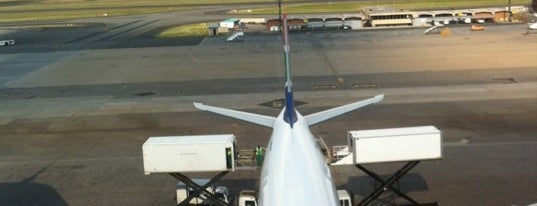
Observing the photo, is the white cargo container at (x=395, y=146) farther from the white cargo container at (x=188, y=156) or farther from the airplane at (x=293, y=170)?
the white cargo container at (x=188, y=156)

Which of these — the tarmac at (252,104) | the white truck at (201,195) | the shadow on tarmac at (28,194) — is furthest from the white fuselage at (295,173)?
the shadow on tarmac at (28,194)

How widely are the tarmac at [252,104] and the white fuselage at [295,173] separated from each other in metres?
6.85

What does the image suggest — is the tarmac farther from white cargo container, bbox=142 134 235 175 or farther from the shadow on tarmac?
white cargo container, bbox=142 134 235 175

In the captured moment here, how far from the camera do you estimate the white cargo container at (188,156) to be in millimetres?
18562

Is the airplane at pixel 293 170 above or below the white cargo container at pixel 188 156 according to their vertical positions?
above

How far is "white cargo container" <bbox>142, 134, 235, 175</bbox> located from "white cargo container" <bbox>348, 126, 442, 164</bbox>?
13.5ft

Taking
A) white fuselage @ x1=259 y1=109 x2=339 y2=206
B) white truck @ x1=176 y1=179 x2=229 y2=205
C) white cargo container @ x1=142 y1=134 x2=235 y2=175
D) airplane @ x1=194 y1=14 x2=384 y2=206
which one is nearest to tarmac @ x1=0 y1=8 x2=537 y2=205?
white truck @ x1=176 y1=179 x2=229 y2=205

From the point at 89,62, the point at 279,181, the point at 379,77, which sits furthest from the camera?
the point at 89,62

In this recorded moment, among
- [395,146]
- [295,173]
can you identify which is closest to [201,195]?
[395,146]

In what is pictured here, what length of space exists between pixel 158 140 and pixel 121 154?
11170 millimetres

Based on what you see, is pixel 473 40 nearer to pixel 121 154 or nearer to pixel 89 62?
pixel 89 62

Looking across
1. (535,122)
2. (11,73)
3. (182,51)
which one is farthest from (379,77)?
(11,73)

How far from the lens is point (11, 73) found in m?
62.2

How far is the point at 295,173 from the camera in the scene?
1387 cm
